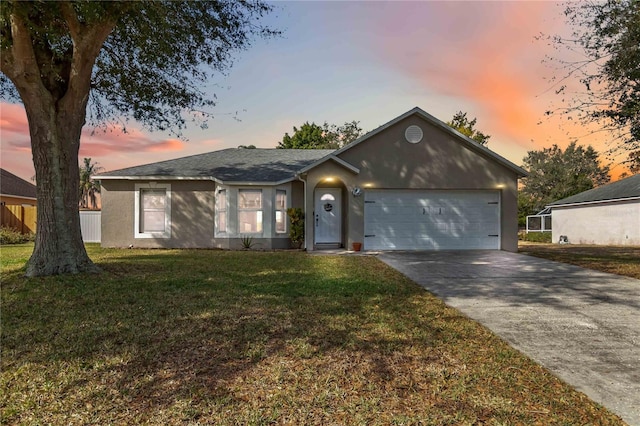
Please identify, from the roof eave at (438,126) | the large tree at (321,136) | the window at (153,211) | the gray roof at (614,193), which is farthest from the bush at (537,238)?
the window at (153,211)

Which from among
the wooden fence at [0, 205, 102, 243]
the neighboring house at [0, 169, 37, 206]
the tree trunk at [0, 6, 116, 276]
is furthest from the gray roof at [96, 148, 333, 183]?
the neighboring house at [0, 169, 37, 206]

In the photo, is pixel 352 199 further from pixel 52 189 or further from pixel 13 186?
pixel 13 186

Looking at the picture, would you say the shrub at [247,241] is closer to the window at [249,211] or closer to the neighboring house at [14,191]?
the window at [249,211]

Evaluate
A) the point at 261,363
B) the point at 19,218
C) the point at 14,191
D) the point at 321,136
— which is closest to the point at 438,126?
the point at 261,363

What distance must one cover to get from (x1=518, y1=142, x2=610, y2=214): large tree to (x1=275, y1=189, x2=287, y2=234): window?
33.6m

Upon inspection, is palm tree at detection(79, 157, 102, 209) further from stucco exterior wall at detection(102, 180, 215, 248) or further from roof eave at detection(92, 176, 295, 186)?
roof eave at detection(92, 176, 295, 186)

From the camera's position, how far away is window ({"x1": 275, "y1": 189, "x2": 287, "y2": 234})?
14.4 metres

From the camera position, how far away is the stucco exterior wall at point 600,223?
1925 centimetres

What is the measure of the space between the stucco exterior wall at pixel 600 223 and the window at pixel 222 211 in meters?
20.4

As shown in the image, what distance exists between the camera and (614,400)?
284 cm

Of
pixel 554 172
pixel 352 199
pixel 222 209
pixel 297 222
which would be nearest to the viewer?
pixel 352 199

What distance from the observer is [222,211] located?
1446 cm

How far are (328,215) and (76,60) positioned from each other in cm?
938

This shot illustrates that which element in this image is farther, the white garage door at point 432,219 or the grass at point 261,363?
the white garage door at point 432,219
